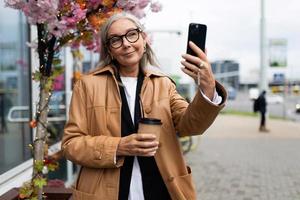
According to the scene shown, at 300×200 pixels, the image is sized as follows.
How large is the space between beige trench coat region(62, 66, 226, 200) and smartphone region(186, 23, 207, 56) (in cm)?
20

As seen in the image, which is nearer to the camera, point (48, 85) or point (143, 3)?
point (48, 85)

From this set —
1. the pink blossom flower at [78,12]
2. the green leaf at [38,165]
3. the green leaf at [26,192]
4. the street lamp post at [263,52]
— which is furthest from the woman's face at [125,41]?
the street lamp post at [263,52]

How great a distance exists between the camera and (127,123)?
6.88 feet

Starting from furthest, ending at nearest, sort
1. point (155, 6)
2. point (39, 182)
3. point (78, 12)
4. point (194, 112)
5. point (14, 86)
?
point (14, 86) < point (155, 6) < point (39, 182) < point (78, 12) < point (194, 112)

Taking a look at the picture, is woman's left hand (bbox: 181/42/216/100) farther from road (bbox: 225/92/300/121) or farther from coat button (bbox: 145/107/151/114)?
road (bbox: 225/92/300/121)

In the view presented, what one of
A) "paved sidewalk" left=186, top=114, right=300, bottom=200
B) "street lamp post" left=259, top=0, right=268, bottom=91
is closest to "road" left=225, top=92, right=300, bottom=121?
"street lamp post" left=259, top=0, right=268, bottom=91

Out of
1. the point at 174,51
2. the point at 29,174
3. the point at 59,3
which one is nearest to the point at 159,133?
the point at 59,3

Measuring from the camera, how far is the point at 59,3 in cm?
271

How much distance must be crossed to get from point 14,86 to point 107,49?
3.47 meters

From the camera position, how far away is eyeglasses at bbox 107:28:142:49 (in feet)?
6.98

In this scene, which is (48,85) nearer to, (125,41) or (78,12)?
(78,12)

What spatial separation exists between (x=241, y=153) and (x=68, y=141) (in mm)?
8967

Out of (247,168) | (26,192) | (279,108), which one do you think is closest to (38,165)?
(26,192)

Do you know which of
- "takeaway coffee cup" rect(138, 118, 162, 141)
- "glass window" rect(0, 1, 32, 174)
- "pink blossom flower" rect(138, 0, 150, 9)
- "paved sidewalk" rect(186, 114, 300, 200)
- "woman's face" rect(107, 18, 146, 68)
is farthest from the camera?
"paved sidewalk" rect(186, 114, 300, 200)
